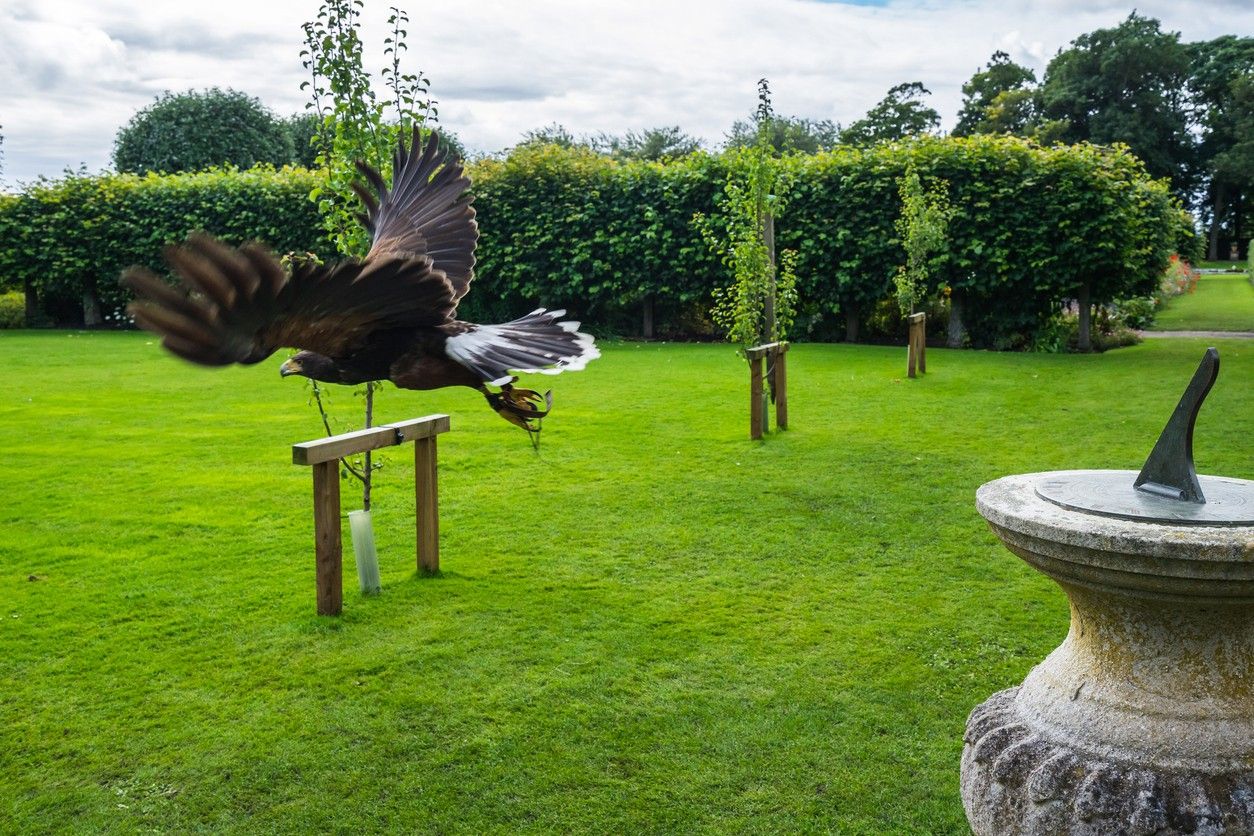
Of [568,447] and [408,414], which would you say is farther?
[408,414]

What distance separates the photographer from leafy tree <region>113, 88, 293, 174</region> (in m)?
37.1

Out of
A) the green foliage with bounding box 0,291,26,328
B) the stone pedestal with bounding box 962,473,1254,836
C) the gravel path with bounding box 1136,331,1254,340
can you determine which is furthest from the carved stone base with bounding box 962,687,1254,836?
the green foliage with bounding box 0,291,26,328

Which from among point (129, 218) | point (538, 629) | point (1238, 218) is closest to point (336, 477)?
point (538, 629)

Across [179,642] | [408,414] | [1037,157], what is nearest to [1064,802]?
[179,642]

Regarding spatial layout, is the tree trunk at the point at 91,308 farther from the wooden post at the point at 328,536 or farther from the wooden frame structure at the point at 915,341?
the wooden post at the point at 328,536

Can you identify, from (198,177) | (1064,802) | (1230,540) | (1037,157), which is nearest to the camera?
(1230,540)

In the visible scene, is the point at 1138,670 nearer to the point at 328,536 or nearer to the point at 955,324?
the point at 328,536

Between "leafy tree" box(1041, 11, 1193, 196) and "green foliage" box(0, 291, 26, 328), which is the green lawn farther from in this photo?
"green foliage" box(0, 291, 26, 328)

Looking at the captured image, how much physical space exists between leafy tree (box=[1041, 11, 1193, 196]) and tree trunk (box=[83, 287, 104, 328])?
40.2m

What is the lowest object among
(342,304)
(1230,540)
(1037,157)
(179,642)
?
(179,642)

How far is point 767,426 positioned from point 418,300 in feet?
26.3

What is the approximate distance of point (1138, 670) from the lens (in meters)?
3.03

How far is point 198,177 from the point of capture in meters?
22.8

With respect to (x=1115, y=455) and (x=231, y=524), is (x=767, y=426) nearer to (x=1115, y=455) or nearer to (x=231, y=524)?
(x=1115, y=455)
